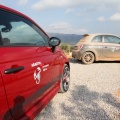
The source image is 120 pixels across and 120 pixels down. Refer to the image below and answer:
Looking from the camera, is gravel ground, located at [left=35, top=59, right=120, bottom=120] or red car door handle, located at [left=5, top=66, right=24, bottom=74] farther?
gravel ground, located at [left=35, top=59, right=120, bottom=120]

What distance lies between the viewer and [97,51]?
12891mm

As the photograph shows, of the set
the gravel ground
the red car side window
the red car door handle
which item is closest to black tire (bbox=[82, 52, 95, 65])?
the gravel ground

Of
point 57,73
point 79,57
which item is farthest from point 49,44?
point 79,57

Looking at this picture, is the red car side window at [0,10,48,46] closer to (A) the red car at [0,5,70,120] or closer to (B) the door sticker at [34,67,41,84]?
(A) the red car at [0,5,70,120]

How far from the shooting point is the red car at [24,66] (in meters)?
2.84

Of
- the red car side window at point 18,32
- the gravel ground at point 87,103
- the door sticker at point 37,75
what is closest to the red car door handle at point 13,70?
the red car side window at point 18,32

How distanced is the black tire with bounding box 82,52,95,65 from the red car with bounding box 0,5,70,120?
7934mm

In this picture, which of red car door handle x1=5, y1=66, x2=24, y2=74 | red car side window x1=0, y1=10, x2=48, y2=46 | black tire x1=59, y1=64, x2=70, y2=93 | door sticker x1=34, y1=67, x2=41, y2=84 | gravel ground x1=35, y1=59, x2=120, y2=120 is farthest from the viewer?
black tire x1=59, y1=64, x2=70, y2=93

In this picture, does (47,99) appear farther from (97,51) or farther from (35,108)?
(97,51)

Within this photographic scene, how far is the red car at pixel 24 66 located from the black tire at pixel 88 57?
26.0ft

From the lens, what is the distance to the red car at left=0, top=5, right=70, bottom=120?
2838 mm

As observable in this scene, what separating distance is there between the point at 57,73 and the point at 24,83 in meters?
2.03

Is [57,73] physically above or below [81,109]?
above

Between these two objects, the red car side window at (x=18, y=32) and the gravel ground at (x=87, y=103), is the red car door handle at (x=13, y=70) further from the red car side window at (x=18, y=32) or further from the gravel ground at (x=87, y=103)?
the gravel ground at (x=87, y=103)
